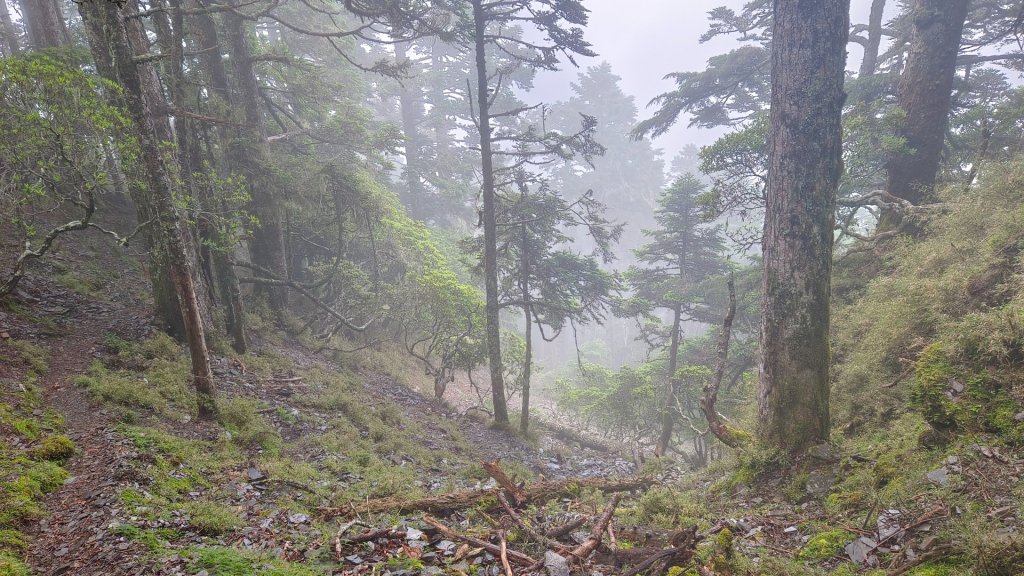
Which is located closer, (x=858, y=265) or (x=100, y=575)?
(x=100, y=575)

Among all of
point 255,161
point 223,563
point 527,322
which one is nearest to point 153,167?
point 223,563

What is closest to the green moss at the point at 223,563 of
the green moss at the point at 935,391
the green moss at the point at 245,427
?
the green moss at the point at 245,427

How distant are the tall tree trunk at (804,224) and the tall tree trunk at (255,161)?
1362cm

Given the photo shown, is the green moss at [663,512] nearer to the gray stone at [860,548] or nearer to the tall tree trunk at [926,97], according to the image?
the gray stone at [860,548]

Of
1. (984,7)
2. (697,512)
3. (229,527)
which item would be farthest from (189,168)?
(984,7)

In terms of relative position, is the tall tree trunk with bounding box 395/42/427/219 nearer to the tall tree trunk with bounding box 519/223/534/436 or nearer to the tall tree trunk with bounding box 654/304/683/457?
the tall tree trunk with bounding box 519/223/534/436

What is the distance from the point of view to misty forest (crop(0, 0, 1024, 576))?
12.6 feet

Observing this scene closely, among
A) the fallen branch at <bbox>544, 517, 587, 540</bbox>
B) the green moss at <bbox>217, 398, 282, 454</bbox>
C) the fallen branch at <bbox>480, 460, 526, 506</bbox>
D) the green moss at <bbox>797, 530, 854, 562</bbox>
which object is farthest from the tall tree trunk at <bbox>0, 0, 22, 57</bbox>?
the green moss at <bbox>797, 530, 854, 562</bbox>

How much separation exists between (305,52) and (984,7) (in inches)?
1064

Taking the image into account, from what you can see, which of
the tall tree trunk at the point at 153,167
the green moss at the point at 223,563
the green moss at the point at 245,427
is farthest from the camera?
the green moss at the point at 245,427

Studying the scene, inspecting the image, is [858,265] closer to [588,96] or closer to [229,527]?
[229,527]

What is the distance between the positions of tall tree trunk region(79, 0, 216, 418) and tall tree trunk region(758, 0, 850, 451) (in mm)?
8299

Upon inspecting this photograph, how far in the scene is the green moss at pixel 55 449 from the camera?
5047 millimetres

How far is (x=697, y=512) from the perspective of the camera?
513cm
